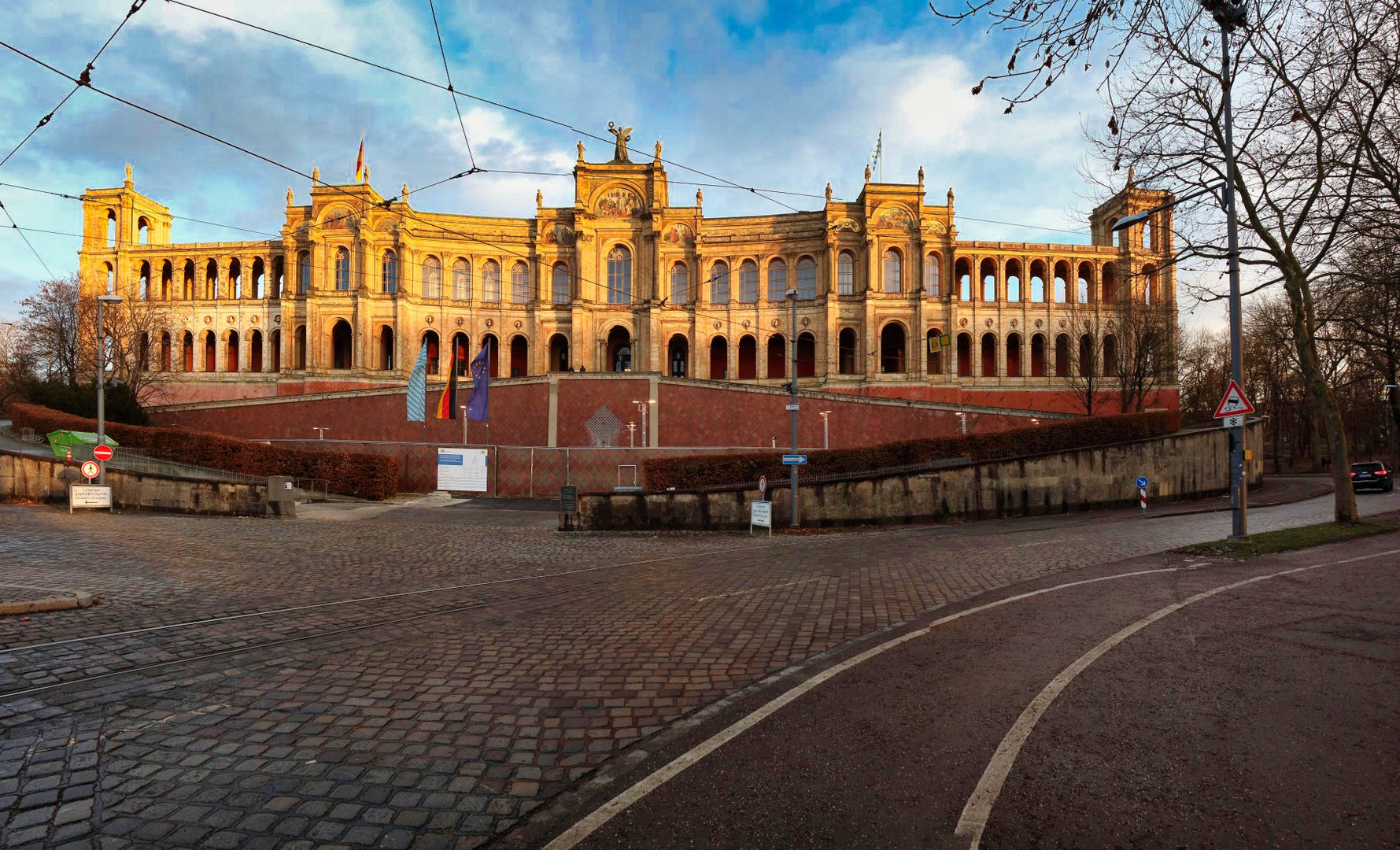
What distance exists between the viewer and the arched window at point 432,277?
2092 inches

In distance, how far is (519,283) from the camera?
178 ft

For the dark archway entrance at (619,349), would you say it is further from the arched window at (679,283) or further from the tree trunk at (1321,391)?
the tree trunk at (1321,391)

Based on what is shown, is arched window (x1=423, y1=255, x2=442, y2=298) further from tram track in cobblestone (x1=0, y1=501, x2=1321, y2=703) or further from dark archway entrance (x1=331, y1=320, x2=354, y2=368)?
tram track in cobblestone (x1=0, y1=501, x2=1321, y2=703)

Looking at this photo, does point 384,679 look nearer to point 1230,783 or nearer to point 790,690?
point 790,690

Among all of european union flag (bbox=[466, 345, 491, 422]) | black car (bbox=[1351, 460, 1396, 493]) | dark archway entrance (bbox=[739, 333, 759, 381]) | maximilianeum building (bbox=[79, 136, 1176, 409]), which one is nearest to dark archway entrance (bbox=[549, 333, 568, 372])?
maximilianeum building (bbox=[79, 136, 1176, 409])

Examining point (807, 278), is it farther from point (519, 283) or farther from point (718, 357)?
point (519, 283)

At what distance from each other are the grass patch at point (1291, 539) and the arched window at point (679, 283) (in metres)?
41.9

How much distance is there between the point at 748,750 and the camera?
435cm

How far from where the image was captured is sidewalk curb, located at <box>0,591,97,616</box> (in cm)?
784

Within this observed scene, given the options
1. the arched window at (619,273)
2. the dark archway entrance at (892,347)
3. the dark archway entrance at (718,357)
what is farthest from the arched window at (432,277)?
the dark archway entrance at (892,347)

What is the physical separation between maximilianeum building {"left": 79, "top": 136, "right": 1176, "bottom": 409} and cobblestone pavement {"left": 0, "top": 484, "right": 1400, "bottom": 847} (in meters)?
38.5

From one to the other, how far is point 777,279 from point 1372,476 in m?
34.8

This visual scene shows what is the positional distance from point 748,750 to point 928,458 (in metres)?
18.4

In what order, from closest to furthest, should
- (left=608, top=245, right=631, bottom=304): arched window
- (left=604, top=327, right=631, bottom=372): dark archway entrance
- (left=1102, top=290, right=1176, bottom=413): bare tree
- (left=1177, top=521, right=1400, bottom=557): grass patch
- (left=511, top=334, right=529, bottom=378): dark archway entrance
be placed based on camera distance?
1. (left=1177, top=521, right=1400, bottom=557): grass patch
2. (left=1102, top=290, right=1176, bottom=413): bare tree
3. (left=608, top=245, right=631, bottom=304): arched window
4. (left=604, top=327, right=631, bottom=372): dark archway entrance
5. (left=511, top=334, right=529, bottom=378): dark archway entrance
